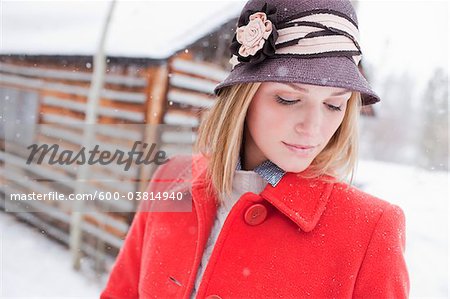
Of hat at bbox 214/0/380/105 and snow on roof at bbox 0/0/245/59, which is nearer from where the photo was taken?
hat at bbox 214/0/380/105

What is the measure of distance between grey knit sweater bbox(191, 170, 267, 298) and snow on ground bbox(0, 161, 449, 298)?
992 mm

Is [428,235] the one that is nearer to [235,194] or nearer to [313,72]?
[235,194]

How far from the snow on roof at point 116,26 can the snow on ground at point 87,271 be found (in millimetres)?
952

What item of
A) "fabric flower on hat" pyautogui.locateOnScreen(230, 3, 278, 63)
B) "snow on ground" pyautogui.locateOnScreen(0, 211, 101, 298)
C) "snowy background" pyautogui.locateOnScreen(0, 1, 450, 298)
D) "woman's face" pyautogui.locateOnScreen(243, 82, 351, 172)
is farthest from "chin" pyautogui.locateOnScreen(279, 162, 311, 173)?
"snow on ground" pyautogui.locateOnScreen(0, 211, 101, 298)

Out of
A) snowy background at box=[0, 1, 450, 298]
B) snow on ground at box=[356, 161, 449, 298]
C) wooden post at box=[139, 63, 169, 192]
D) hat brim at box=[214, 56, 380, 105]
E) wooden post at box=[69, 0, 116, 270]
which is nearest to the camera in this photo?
hat brim at box=[214, 56, 380, 105]

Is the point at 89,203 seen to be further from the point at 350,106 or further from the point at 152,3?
the point at 350,106

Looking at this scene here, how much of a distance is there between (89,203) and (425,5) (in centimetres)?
197

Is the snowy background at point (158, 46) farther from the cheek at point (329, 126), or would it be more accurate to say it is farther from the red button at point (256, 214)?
the red button at point (256, 214)

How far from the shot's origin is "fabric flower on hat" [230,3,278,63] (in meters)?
0.73

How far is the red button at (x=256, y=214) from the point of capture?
2.70 ft

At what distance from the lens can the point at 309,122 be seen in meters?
0.74

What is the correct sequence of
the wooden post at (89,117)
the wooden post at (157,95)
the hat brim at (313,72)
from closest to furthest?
the hat brim at (313,72) < the wooden post at (89,117) < the wooden post at (157,95)

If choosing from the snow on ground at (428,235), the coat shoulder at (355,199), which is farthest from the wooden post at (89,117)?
the snow on ground at (428,235)

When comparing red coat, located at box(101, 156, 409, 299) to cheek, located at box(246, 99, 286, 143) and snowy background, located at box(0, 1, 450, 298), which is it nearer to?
cheek, located at box(246, 99, 286, 143)
